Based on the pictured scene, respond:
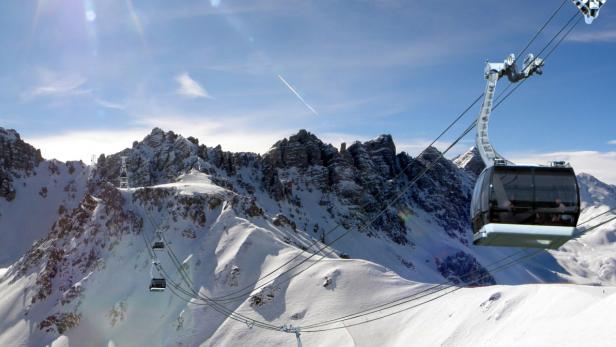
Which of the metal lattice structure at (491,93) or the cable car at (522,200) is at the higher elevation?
the metal lattice structure at (491,93)

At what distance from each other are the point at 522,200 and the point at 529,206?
1.29 ft

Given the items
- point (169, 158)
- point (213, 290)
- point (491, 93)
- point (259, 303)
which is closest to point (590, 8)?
point (491, 93)

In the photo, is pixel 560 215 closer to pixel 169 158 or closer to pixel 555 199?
pixel 555 199

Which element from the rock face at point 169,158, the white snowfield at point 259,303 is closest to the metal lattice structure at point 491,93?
the white snowfield at point 259,303

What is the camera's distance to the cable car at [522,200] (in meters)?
20.9

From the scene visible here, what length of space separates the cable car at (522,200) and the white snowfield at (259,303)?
67.9 feet

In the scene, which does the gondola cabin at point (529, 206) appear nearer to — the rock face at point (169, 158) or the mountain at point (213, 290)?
the mountain at point (213, 290)

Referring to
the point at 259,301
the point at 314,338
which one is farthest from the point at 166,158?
the point at 314,338

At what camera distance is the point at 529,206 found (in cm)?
2127

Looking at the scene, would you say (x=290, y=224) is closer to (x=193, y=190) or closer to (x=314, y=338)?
(x=193, y=190)

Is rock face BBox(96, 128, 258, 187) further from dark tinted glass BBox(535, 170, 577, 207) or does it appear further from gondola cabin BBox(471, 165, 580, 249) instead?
dark tinted glass BBox(535, 170, 577, 207)

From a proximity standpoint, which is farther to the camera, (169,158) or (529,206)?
(169,158)

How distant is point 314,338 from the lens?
6384 centimetres

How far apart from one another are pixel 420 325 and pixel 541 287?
42.3ft
